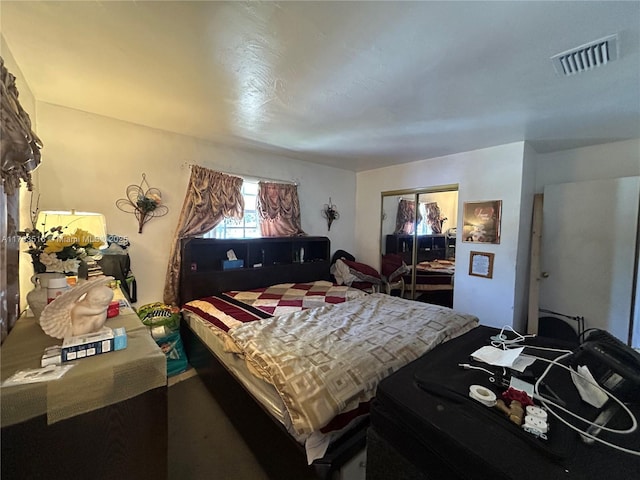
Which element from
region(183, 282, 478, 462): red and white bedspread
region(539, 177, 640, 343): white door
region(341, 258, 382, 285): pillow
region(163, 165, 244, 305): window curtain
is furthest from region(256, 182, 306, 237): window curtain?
region(539, 177, 640, 343): white door

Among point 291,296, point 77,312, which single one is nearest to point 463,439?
point 77,312

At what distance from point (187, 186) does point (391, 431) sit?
9.87 ft

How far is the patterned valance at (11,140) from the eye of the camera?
0.95 meters

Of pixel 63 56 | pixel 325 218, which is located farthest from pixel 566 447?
pixel 325 218

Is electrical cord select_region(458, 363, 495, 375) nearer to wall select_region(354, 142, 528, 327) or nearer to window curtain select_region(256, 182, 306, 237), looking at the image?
wall select_region(354, 142, 528, 327)

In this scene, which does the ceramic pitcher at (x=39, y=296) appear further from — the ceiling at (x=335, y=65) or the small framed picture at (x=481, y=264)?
the small framed picture at (x=481, y=264)

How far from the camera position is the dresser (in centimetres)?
75

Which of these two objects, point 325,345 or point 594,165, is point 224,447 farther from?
point 594,165

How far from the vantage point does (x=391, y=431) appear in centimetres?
84

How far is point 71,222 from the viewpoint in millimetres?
1742

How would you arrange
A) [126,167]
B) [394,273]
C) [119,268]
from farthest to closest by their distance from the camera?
[394,273]
[126,167]
[119,268]

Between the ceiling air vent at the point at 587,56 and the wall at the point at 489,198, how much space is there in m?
1.47

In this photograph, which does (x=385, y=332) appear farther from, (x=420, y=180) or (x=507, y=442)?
(x=420, y=180)

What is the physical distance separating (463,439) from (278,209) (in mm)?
3246
